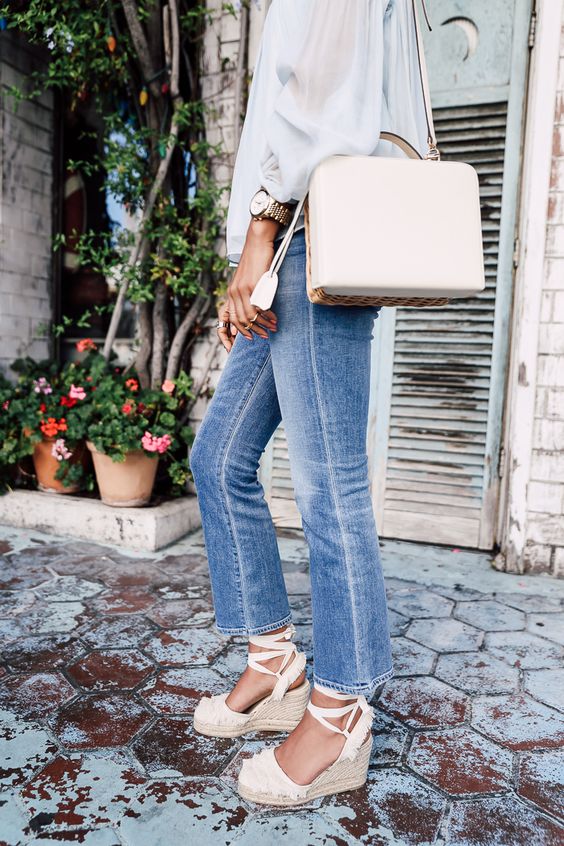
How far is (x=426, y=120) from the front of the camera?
140cm

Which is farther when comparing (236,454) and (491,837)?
(236,454)

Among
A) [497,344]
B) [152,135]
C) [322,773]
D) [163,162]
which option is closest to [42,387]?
[163,162]

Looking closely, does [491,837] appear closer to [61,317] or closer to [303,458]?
[303,458]

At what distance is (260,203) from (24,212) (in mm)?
3308

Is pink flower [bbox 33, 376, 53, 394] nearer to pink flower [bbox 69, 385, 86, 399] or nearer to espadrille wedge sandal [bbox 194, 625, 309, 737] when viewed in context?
pink flower [bbox 69, 385, 86, 399]

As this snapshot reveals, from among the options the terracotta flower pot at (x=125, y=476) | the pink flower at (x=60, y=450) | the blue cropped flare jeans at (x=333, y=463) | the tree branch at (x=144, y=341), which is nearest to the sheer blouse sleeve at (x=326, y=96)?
the blue cropped flare jeans at (x=333, y=463)

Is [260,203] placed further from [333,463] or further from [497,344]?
[497,344]

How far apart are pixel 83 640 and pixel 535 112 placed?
2.75 metres

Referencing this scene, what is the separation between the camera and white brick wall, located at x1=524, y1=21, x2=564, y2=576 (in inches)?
115

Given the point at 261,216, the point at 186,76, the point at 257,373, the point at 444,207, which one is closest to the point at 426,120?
the point at 444,207

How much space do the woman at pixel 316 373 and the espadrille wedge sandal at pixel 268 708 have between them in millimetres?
191

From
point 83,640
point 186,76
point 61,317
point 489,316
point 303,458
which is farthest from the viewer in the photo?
point 61,317

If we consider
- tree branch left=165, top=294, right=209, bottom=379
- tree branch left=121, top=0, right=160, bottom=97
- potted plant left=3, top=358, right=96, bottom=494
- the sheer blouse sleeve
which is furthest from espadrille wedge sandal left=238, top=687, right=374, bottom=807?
tree branch left=121, top=0, right=160, bottom=97

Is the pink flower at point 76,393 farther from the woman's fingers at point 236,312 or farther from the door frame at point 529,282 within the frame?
the woman's fingers at point 236,312
